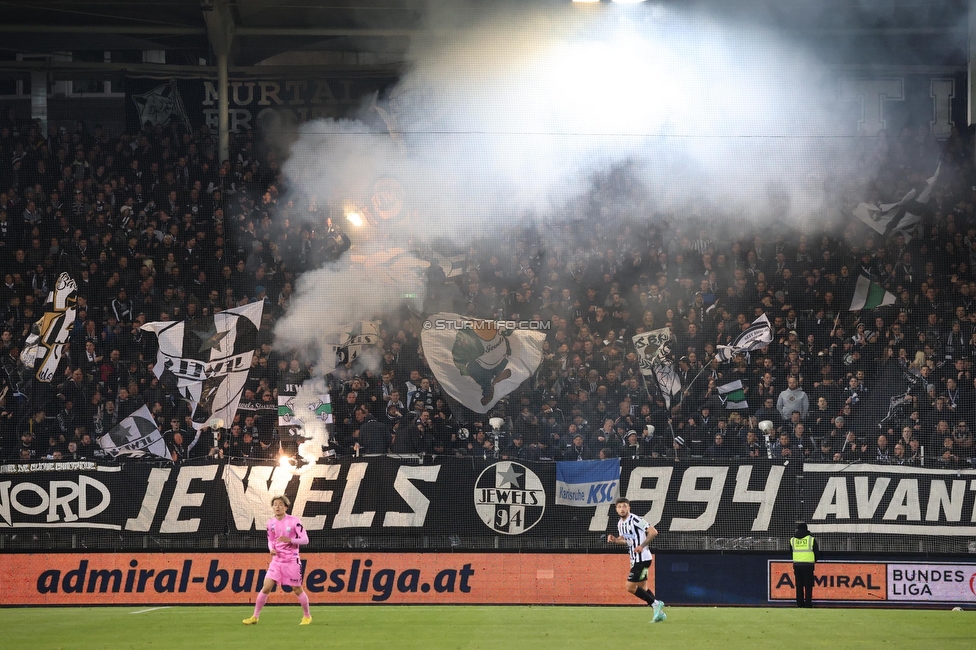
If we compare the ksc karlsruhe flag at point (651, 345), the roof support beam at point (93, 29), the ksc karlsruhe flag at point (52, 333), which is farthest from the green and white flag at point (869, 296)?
the roof support beam at point (93, 29)

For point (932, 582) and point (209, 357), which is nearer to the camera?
point (932, 582)

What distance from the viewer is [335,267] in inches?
657

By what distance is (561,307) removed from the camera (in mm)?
16297

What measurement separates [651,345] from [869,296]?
12.3 feet

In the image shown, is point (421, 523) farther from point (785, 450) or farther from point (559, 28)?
point (559, 28)

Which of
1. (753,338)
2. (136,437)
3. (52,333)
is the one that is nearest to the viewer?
(136,437)

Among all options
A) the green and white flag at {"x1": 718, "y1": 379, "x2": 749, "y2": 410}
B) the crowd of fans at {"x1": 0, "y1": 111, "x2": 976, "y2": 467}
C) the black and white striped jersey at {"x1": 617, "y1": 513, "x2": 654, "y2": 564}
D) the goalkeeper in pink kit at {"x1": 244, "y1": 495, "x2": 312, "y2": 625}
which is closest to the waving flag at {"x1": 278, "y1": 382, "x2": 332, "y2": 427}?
the crowd of fans at {"x1": 0, "y1": 111, "x2": 976, "y2": 467}

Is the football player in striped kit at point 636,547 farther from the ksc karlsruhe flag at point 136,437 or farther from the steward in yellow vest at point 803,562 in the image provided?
the ksc karlsruhe flag at point 136,437

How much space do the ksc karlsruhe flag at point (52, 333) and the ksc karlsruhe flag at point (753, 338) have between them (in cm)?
1031

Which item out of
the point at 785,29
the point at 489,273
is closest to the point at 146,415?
the point at 489,273

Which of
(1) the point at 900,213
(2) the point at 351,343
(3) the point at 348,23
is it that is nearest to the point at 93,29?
(3) the point at 348,23

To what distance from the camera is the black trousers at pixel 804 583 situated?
1304cm

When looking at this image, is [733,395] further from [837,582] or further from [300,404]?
[300,404]

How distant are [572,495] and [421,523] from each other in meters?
2.10
